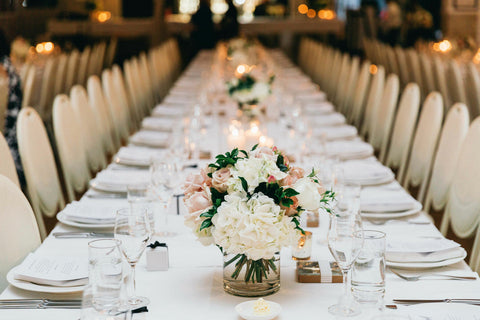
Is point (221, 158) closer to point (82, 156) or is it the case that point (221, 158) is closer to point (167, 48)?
point (82, 156)

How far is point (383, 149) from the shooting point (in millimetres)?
5129

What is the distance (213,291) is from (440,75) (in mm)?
6259

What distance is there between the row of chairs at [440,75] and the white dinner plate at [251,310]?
5.22m

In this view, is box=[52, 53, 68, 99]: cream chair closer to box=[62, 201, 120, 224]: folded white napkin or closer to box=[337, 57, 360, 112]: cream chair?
box=[337, 57, 360, 112]: cream chair

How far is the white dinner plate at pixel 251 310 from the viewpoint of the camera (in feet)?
5.47

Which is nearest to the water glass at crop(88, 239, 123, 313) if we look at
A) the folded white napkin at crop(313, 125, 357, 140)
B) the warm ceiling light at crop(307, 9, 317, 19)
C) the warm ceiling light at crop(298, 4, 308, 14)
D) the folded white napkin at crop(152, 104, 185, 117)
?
the folded white napkin at crop(313, 125, 357, 140)

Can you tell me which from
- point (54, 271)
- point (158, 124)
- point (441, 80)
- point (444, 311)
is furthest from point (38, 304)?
point (441, 80)

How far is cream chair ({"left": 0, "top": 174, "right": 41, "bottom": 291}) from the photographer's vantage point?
2266 mm

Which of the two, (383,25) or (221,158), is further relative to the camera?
(383,25)

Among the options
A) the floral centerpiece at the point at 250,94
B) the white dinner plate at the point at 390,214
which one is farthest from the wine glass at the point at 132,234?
the floral centerpiece at the point at 250,94

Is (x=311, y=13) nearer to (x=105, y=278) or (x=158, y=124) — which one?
(x=158, y=124)

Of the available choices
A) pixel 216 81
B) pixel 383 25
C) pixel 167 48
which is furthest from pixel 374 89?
pixel 383 25

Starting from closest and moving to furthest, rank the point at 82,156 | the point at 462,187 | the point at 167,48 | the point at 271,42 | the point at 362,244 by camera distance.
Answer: the point at 362,244 → the point at 462,187 → the point at 82,156 → the point at 167,48 → the point at 271,42

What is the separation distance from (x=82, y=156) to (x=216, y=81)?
2.39m
